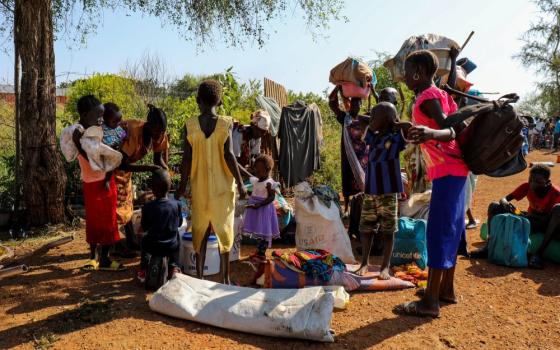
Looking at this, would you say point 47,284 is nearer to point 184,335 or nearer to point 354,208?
point 184,335

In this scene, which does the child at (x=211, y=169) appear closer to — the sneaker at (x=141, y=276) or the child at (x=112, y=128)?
the sneaker at (x=141, y=276)

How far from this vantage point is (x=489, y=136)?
3131mm

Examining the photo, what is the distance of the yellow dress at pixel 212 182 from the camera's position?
12.2ft

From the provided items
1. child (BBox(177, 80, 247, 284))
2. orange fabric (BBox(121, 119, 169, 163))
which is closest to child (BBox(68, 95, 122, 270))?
orange fabric (BBox(121, 119, 169, 163))

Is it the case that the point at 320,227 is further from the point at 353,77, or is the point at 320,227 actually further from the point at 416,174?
the point at 416,174

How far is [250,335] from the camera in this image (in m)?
3.12

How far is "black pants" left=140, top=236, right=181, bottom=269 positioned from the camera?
3998 millimetres

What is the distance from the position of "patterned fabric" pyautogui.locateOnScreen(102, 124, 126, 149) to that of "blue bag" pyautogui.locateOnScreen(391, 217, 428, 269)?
2963 mm

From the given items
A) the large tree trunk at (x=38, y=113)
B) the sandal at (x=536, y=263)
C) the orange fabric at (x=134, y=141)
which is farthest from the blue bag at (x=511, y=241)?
the large tree trunk at (x=38, y=113)

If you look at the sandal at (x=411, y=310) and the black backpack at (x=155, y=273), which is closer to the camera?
the sandal at (x=411, y=310)

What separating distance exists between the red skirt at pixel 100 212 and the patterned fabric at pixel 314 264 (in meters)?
1.67

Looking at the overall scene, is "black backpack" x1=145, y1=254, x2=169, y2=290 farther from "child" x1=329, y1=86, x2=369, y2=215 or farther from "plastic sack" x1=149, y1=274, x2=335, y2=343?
"child" x1=329, y1=86, x2=369, y2=215

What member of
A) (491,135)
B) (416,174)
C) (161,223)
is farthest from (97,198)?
(416,174)

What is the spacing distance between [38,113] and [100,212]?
8.32 ft
